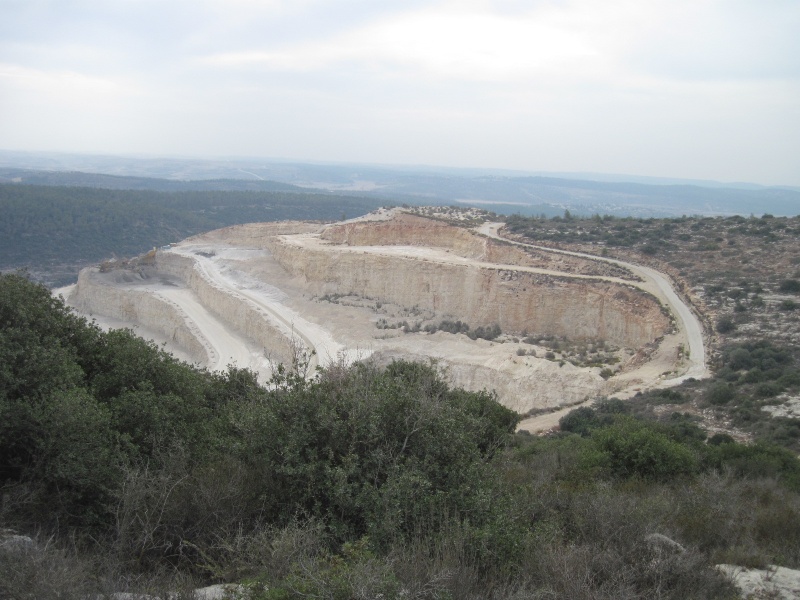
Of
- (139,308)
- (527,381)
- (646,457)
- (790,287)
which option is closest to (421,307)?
(527,381)

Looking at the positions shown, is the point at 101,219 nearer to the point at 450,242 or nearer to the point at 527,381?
the point at 450,242

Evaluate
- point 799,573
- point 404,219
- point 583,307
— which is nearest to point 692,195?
point 404,219

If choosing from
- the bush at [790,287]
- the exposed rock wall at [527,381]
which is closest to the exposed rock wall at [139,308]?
the exposed rock wall at [527,381]

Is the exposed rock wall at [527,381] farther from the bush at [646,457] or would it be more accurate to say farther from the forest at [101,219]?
the forest at [101,219]

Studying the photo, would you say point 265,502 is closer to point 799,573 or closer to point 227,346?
point 799,573

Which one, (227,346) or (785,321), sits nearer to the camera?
(785,321)

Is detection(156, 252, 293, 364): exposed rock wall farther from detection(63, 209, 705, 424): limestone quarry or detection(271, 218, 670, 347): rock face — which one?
detection(271, 218, 670, 347): rock face
